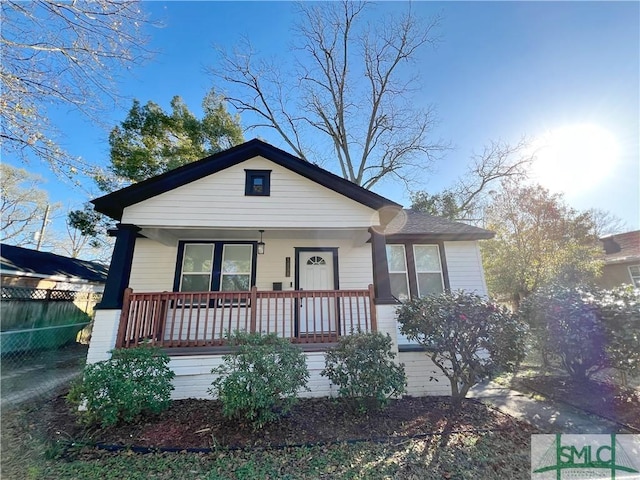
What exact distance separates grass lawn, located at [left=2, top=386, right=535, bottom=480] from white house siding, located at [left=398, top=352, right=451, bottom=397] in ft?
5.22

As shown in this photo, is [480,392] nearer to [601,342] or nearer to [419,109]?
[601,342]

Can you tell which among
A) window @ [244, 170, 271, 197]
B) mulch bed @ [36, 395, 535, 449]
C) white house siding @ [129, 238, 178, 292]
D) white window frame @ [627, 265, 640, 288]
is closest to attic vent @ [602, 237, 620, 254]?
white window frame @ [627, 265, 640, 288]

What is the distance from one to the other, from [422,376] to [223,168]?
6312mm

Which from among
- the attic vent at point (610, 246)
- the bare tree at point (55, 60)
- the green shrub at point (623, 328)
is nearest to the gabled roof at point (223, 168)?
the bare tree at point (55, 60)

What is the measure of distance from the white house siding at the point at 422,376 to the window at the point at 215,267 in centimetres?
426

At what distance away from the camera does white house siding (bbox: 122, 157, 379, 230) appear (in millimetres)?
5727

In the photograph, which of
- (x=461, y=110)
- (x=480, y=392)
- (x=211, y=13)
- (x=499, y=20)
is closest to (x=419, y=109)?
(x=461, y=110)

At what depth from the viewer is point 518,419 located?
14.5ft

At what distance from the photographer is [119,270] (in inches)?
207

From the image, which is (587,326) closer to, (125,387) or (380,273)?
(380,273)

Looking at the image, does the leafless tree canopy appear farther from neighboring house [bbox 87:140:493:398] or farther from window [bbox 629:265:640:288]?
window [bbox 629:265:640:288]

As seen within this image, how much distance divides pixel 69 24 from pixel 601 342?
1216 centimetres

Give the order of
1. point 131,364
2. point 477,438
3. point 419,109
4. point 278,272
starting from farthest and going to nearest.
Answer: point 419,109 → point 278,272 → point 131,364 → point 477,438

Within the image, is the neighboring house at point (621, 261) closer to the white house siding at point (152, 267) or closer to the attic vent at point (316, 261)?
the attic vent at point (316, 261)
